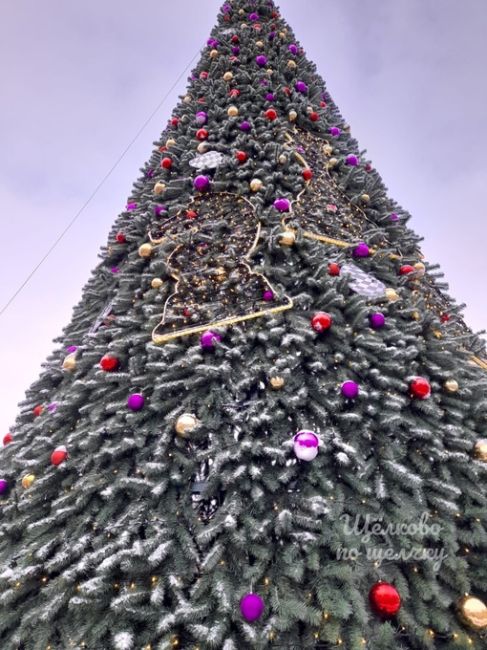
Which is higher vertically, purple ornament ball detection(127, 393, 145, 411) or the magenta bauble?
the magenta bauble

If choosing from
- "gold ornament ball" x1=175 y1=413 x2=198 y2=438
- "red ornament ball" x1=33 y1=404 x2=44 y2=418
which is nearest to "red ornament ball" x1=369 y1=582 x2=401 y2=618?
"gold ornament ball" x1=175 y1=413 x2=198 y2=438

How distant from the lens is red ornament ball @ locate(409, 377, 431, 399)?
1911mm

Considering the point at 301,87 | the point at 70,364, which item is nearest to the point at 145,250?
the point at 70,364

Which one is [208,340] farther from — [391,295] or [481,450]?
[481,450]

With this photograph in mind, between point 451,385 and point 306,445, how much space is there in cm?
99

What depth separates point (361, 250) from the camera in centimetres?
272

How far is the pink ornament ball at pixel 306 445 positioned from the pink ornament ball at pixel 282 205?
174 cm

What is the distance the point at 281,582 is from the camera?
142 cm

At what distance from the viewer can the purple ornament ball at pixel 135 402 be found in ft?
6.38

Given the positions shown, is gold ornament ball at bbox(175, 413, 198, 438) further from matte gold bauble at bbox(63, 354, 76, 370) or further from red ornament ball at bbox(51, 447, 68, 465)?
matte gold bauble at bbox(63, 354, 76, 370)

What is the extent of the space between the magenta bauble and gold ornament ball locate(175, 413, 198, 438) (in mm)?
760

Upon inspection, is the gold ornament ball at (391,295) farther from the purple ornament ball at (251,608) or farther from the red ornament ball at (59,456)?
the red ornament ball at (59,456)

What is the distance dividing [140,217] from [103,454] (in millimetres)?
2152

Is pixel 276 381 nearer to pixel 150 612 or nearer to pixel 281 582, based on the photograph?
pixel 281 582
